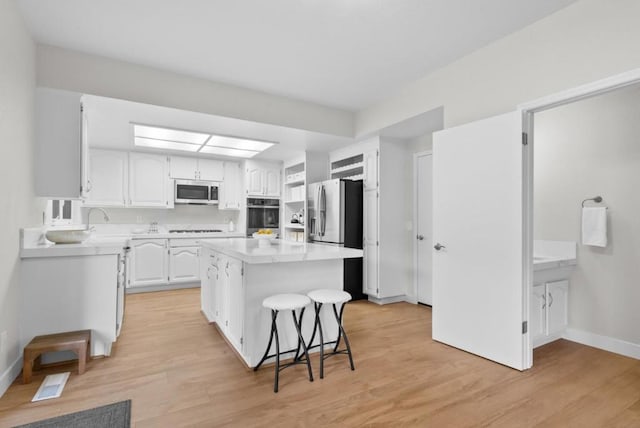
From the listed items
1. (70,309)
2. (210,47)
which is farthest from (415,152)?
(70,309)

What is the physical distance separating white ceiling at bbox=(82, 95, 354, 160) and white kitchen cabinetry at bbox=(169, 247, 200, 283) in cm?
173

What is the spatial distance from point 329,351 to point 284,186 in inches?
154

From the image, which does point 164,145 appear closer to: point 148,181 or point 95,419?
point 148,181

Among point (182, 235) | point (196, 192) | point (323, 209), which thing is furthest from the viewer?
point (196, 192)

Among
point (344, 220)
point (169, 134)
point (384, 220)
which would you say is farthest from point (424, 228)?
point (169, 134)

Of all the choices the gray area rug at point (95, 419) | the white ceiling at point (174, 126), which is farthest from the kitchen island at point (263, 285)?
the white ceiling at point (174, 126)

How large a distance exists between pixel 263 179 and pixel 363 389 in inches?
180

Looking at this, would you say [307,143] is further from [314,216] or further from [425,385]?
[425,385]

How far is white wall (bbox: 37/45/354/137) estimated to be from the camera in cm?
298

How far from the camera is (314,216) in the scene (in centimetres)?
520

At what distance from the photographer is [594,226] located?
9.84 feet

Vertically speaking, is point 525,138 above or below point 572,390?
above

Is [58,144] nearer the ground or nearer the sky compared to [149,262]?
nearer the sky

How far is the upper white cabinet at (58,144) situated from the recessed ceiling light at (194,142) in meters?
0.96
